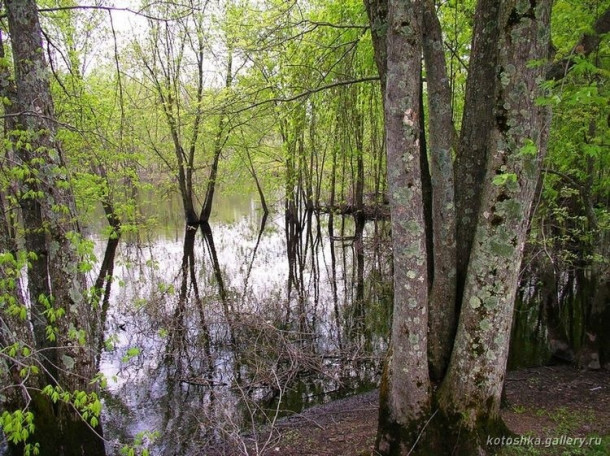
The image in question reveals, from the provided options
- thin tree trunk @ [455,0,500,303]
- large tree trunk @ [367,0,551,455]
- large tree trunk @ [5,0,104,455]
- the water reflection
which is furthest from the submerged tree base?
large tree trunk @ [5,0,104,455]

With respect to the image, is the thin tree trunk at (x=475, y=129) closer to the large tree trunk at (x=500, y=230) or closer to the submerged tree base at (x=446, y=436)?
the large tree trunk at (x=500, y=230)

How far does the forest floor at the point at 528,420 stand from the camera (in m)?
3.95

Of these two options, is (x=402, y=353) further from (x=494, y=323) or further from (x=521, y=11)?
(x=521, y=11)

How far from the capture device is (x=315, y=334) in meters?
8.28

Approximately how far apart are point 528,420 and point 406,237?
2.63m

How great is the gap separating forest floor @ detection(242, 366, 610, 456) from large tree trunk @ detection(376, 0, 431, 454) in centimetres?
64

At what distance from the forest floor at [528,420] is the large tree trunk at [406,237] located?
0.64m

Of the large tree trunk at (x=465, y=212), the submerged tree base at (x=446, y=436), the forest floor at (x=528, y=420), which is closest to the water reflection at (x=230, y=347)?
the forest floor at (x=528, y=420)

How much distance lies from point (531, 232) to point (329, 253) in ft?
33.1

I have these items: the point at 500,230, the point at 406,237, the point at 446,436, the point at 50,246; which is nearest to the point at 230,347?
the point at 50,246

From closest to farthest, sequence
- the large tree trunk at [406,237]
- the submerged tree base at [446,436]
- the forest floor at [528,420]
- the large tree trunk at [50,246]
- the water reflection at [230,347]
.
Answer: the large tree trunk at [406,237] < the submerged tree base at [446,436] < the forest floor at [528,420] < the large tree trunk at [50,246] < the water reflection at [230,347]

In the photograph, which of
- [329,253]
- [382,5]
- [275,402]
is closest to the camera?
[382,5]

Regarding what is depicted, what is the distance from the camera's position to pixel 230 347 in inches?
321

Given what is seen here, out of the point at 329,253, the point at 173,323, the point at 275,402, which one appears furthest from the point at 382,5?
the point at 329,253
